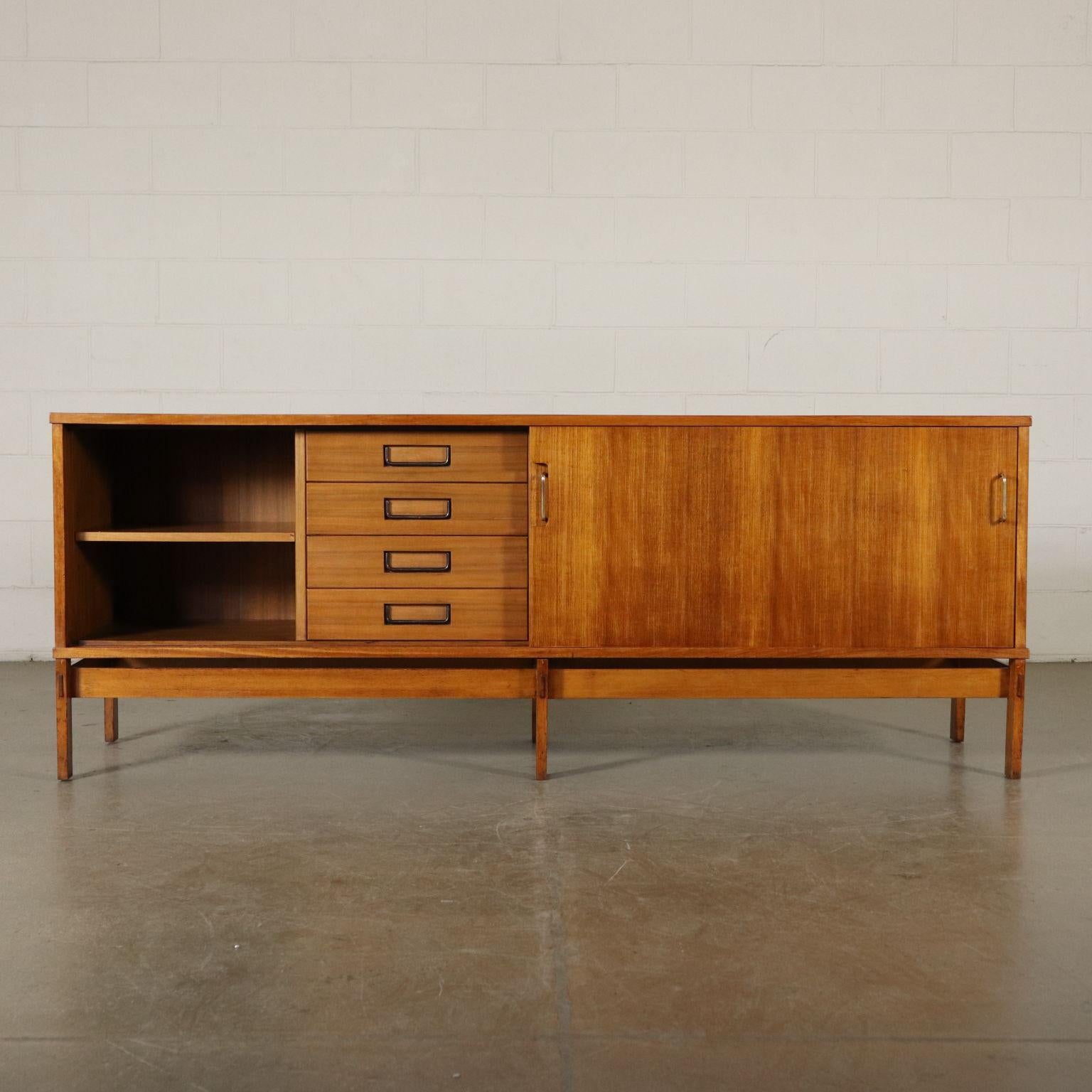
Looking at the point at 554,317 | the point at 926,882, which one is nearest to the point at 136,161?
the point at 554,317

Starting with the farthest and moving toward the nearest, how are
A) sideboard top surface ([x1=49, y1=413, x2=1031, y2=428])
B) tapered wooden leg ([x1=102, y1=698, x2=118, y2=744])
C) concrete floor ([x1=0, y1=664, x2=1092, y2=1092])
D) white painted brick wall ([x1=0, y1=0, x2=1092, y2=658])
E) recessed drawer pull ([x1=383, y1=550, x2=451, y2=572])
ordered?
white painted brick wall ([x1=0, y1=0, x2=1092, y2=658]) → tapered wooden leg ([x1=102, y1=698, x2=118, y2=744]) → recessed drawer pull ([x1=383, y1=550, x2=451, y2=572]) → sideboard top surface ([x1=49, y1=413, x2=1031, y2=428]) → concrete floor ([x1=0, y1=664, x2=1092, y2=1092])

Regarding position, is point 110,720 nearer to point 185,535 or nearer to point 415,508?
point 185,535

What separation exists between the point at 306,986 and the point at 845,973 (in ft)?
2.32

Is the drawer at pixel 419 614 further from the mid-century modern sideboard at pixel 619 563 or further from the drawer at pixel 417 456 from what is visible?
the drawer at pixel 417 456

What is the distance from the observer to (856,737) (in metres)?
2.78

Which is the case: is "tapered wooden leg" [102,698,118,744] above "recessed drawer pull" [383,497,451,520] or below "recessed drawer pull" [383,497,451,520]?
below

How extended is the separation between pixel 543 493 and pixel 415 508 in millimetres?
290

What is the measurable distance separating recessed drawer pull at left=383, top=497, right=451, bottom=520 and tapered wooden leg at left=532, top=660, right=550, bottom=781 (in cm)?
39

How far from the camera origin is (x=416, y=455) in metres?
2.37

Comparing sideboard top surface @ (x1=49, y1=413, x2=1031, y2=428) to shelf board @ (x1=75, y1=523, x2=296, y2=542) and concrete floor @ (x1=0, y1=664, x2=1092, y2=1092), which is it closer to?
shelf board @ (x1=75, y1=523, x2=296, y2=542)

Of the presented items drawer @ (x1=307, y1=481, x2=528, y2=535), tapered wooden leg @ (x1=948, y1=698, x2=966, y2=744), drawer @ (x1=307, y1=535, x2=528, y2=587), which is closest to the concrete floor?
tapered wooden leg @ (x1=948, y1=698, x2=966, y2=744)

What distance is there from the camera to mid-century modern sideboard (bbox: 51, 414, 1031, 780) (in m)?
2.32

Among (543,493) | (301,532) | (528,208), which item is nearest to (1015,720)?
(543,493)

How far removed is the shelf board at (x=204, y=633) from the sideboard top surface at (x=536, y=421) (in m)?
0.48
